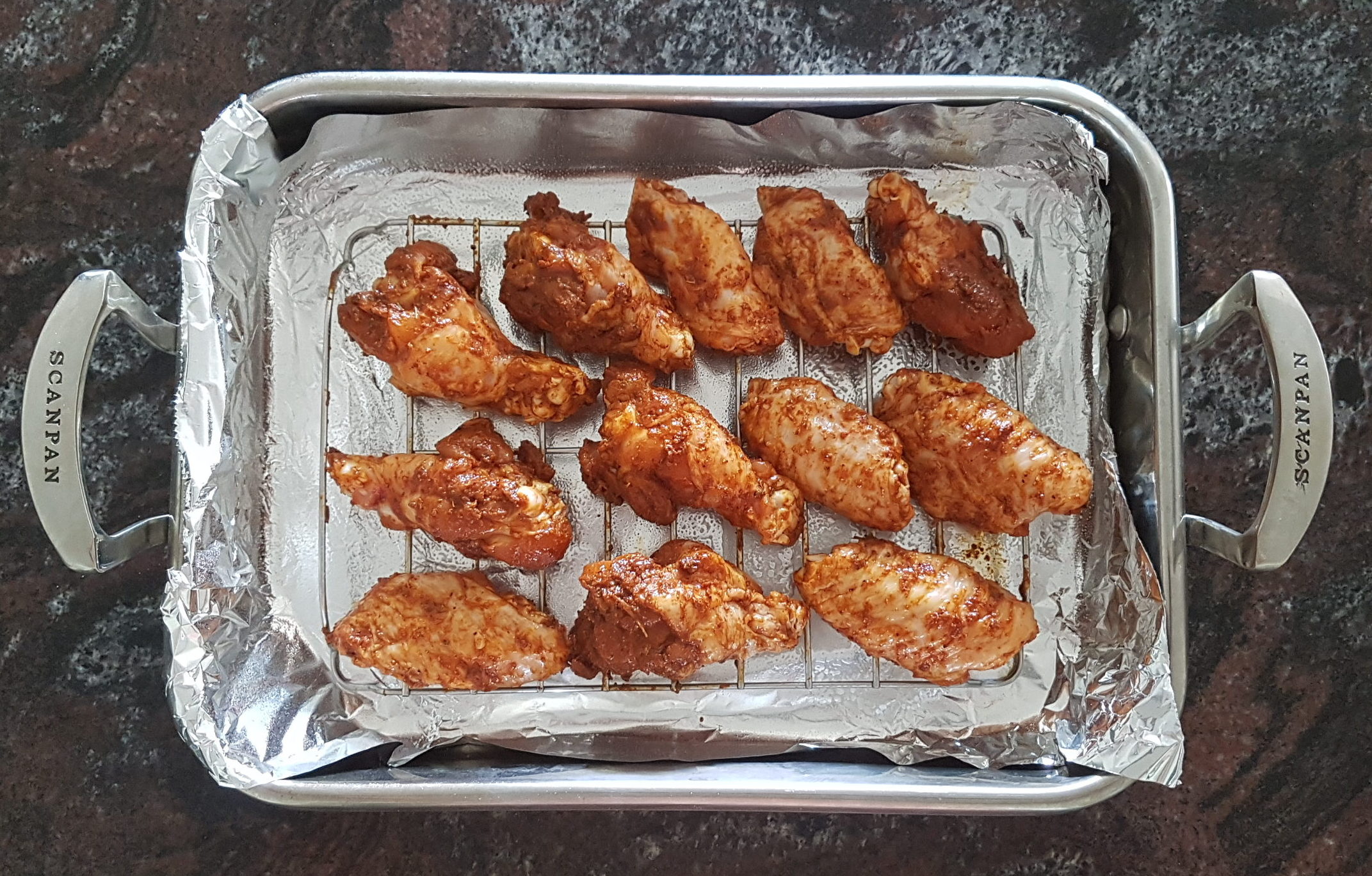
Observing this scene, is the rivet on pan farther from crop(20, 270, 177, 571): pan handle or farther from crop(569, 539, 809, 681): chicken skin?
crop(20, 270, 177, 571): pan handle

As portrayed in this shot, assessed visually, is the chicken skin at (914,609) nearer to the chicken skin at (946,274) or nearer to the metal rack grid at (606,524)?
the metal rack grid at (606,524)

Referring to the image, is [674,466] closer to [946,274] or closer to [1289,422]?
[946,274]

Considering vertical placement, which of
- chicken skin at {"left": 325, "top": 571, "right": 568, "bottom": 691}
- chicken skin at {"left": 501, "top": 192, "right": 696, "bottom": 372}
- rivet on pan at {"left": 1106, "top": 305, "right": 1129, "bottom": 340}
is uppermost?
chicken skin at {"left": 501, "top": 192, "right": 696, "bottom": 372}

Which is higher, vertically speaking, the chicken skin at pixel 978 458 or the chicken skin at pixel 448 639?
the chicken skin at pixel 978 458

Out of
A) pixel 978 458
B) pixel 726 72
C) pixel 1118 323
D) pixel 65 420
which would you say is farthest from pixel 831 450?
pixel 65 420

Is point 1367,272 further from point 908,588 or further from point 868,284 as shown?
point 908,588

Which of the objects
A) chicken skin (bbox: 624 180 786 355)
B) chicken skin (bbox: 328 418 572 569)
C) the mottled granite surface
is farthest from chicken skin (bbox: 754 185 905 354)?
chicken skin (bbox: 328 418 572 569)

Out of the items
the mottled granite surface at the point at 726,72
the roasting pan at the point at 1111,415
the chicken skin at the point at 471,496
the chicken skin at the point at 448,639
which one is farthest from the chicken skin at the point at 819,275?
the chicken skin at the point at 448,639
